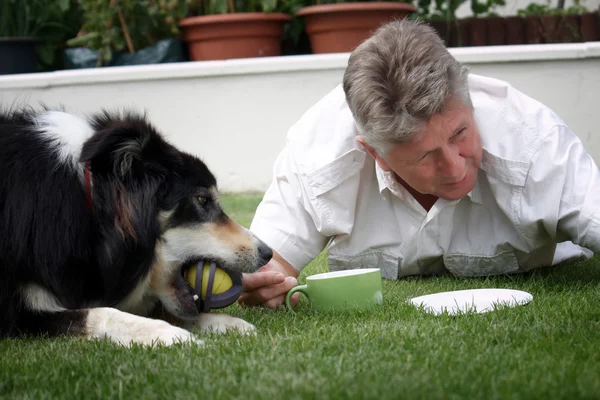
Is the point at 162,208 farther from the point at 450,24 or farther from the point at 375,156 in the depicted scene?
the point at 450,24

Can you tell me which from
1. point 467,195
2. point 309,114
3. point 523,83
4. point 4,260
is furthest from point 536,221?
point 523,83

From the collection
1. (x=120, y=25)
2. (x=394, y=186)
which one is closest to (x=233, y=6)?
(x=120, y=25)

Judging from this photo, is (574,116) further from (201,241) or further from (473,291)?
(201,241)

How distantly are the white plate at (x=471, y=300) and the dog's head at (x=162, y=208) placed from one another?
2.00ft

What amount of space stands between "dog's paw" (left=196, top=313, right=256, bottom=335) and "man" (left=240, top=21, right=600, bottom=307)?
24 cm

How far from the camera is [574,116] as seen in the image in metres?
6.16

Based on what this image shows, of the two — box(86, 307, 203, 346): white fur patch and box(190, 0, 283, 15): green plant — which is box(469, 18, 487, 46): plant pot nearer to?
box(190, 0, 283, 15): green plant

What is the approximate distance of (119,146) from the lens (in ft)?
8.20

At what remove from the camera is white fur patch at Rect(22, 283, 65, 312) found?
259 cm

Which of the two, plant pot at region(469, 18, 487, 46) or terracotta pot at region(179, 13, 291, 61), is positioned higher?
terracotta pot at region(179, 13, 291, 61)

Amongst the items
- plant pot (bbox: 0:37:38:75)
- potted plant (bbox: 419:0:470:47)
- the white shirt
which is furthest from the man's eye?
plant pot (bbox: 0:37:38:75)

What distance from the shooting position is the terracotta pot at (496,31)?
22.5 feet

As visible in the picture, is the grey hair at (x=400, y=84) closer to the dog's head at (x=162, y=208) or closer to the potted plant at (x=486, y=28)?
the dog's head at (x=162, y=208)

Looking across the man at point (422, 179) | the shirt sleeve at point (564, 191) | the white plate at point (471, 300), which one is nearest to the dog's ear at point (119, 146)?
the man at point (422, 179)
